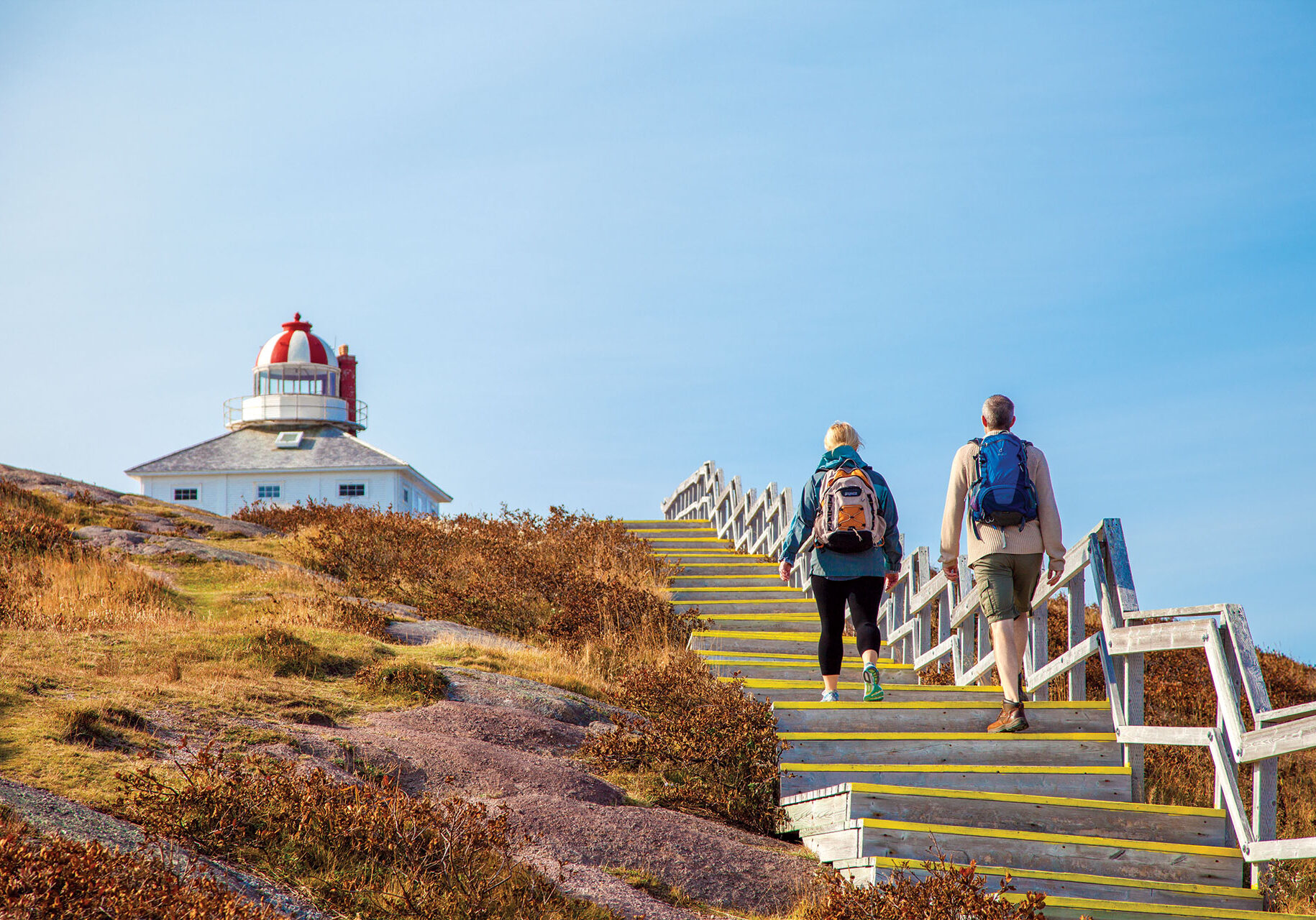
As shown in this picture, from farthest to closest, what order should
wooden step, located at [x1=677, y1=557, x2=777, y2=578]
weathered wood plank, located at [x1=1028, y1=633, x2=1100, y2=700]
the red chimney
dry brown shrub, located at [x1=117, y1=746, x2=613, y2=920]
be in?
the red chimney < wooden step, located at [x1=677, y1=557, x2=777, y2=578] < weathered wood plank, located at [x1=1028, y1=633, x2=1100, y2=700] < dry brown shrub, located at [x1=117, y1=746, x2=613, y2=920]

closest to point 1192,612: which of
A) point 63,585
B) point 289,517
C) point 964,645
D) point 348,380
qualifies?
Result: point 964,645

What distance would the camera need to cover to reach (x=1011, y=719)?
7.44 m

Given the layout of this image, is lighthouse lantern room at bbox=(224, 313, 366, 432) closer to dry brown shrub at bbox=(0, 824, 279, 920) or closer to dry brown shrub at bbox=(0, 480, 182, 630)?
dry brown shrub at bbox=(0, 480, 182, 630)

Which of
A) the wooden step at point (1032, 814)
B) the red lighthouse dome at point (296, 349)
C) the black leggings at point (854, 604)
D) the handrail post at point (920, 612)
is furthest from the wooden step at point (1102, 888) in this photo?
the red lighthouse dome at point (296, 349)

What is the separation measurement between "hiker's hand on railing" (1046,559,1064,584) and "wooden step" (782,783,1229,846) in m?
1.56

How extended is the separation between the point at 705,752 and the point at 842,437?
2.47m

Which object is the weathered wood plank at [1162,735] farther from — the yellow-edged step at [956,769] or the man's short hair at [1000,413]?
the man's short hair at [1000,413]

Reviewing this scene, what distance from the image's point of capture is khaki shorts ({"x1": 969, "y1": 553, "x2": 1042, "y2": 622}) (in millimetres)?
7359

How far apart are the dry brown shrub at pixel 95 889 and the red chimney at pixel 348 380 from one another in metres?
43.7

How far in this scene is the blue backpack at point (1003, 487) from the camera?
23.8 feet

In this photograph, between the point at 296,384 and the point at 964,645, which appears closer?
the point at 964,645

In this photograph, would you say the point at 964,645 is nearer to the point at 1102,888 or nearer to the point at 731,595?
the point at 1102,888

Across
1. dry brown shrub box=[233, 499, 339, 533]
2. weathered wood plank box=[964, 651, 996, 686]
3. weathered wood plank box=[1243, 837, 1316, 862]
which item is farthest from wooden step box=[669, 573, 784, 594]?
weathered wood plank box=[1243, 837, 1316, 862]

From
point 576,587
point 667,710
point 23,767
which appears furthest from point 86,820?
point 576,587
